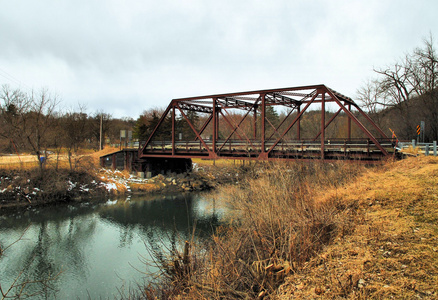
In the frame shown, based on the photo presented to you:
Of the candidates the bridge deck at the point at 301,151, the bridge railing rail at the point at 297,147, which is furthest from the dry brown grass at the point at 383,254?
the bridge railing rail at the point at 297,147

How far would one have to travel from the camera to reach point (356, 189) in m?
9.87

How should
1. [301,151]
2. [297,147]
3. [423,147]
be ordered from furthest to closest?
[297,147] → [301,151] → [423,147]

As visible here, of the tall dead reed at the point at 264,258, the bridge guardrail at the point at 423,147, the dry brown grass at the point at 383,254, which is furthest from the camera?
the bridge guardrail at the point at 423,147

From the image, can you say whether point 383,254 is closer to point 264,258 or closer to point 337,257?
point 337,257

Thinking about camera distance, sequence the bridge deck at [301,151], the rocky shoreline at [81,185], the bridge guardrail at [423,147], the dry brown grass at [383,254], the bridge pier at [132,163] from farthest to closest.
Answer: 1. the bridge pier at [132,163]
2. the rocky shoreline at [81,185]
3. the bridge deck at [301,151]
4. the bridge guardrail at [423,147]
5. the dry brown grass at [383,254]

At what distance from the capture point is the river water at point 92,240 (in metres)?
10.7

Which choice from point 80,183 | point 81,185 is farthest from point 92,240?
point 80,183

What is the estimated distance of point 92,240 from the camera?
15.8 meters

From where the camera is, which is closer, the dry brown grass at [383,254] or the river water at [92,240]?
the dry brown grass at [383,254]

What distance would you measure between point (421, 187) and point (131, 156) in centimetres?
3221

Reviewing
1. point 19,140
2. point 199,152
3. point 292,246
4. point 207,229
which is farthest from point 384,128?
point 19,140

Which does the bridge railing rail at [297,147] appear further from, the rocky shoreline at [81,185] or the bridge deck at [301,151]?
the rocky shoreline at [81,185]

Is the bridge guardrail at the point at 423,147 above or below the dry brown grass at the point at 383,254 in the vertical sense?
above

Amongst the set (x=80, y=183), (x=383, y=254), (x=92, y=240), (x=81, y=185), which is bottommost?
(x=92, y=240)
